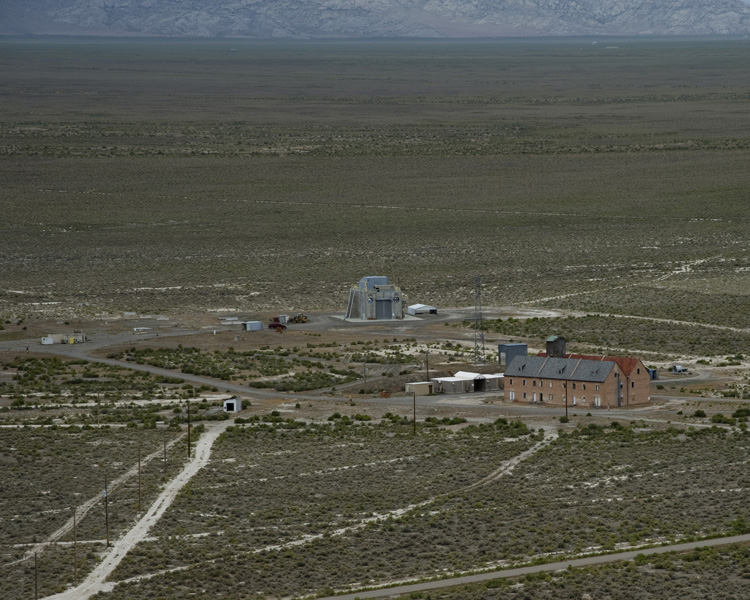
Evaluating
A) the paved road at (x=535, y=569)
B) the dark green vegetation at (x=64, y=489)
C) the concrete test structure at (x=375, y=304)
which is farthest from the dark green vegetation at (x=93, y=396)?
the paved road at (x=535, y=569)

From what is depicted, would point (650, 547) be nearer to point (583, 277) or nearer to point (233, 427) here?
point (233, 427)

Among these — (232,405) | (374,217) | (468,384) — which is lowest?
(232,405)

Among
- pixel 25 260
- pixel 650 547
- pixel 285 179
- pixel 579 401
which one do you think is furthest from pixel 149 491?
pixel 285 179

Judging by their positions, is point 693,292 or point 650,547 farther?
point 693,292

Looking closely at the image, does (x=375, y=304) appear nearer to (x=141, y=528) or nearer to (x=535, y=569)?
(x=141, y=528)

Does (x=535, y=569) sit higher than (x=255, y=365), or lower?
lower

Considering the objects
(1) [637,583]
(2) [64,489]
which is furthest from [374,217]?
(1) [637,583]

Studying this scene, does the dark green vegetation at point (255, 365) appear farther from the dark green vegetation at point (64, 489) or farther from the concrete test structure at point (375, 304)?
the dark green vegetation at point (64, 489)
